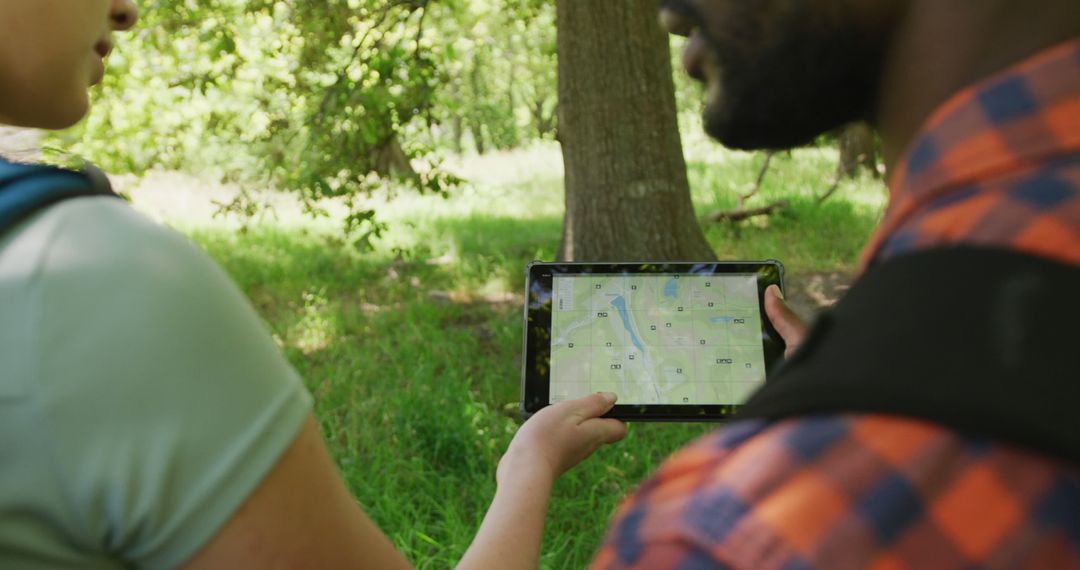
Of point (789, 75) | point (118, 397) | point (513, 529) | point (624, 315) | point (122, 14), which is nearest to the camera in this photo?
point (118, 397)

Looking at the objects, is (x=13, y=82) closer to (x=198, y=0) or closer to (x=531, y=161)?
(x=198, y=0)

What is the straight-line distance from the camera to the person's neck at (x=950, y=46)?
2.53 ft

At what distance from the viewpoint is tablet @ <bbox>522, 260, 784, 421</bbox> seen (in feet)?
6.53

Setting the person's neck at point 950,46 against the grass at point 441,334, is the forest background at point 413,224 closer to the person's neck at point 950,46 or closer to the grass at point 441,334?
the grass at point 441,334

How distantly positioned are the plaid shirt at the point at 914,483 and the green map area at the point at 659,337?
131 centimetres

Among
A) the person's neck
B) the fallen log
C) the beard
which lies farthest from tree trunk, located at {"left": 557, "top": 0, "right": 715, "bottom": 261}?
the person's neck

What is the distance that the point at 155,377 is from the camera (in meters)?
0.74

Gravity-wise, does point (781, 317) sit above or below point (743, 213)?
above

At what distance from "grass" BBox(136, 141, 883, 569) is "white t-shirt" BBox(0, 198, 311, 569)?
7.75 feet

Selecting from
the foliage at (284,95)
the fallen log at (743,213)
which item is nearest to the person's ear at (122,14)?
the foliage at (284,95)

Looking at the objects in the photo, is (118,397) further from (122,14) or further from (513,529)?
(513,529)

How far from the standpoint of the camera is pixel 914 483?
0.62 metres

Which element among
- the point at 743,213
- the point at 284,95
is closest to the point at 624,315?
the point at 284,95

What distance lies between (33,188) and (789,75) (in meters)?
0.74
